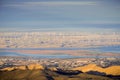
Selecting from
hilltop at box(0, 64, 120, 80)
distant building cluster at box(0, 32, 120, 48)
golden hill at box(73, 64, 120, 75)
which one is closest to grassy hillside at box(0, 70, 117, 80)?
hilltop at box(0, 64, 120, 80)

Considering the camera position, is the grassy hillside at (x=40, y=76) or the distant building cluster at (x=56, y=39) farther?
the distant building cluster at (x=56, y=39)

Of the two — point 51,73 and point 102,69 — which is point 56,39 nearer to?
point 51,73

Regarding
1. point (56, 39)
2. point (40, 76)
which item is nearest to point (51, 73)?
point (40, 76)

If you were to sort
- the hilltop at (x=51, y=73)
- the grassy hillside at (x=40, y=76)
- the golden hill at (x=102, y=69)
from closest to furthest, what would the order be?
the grassy hillside at (x=40, y=76), the hilltop at (x=51, y=73), the golden hill at (x=102, y=69)

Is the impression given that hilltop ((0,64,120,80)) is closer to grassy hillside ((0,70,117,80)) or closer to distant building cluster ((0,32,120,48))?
grassy hillside ((0,70,117,80))

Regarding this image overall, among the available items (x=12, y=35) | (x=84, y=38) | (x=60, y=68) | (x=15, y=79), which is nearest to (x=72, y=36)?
(x=84, y=38)

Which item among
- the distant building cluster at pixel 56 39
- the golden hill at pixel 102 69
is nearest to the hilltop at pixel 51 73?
the golden hill at pixel 102 69

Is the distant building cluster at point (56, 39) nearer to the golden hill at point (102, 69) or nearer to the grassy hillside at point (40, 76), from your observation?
the golden hill at point (102, 69)

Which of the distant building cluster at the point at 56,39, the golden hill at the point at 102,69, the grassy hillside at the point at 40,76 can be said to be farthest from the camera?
the distant building cluster at the point at 56,39
